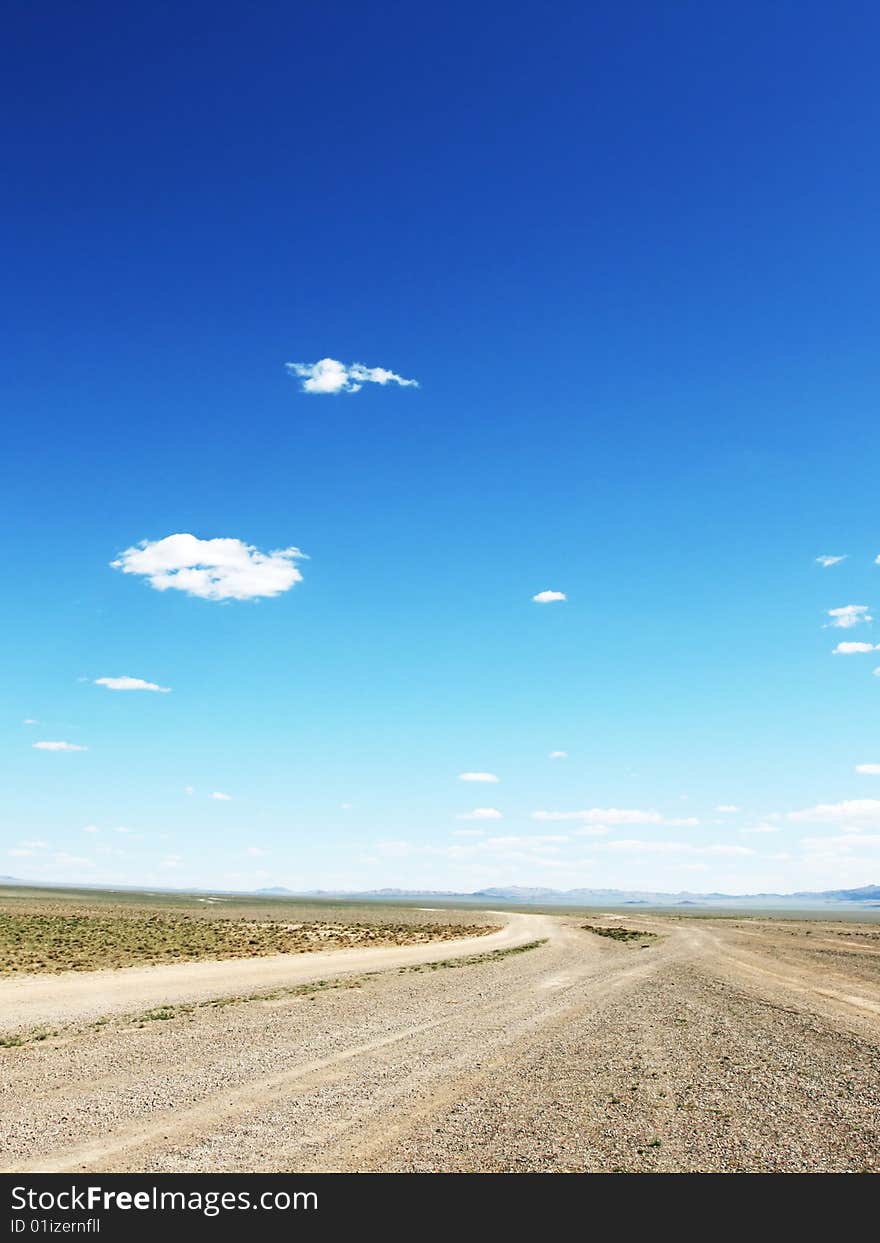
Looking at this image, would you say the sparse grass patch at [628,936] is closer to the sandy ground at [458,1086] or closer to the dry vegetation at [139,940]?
the dry vegetation at [139,940]

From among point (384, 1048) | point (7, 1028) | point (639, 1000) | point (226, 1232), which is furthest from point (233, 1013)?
point (226, 1232)

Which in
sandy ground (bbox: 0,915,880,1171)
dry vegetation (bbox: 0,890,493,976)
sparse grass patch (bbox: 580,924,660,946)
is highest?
sandy ground (bbox: 0,915,880,1171)

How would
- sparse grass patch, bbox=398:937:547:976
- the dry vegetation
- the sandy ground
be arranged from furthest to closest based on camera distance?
the dry vegetation < sparse grass patch, bbox=398:937:547:976 < the sandy ground

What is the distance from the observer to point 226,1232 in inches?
359

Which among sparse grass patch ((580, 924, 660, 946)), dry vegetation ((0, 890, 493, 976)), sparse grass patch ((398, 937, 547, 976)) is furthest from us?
sparse grass patch ((580, 924, 660, 946))

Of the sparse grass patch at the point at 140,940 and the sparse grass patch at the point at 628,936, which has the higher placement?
the sparse grass patch at the point at 140,940

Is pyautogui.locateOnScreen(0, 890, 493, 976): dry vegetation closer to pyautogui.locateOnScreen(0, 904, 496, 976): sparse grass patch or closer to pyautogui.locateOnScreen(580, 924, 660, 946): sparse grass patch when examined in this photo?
pyautogui.locateOnScreen(0, 904, 496, 976): sparse grass patch

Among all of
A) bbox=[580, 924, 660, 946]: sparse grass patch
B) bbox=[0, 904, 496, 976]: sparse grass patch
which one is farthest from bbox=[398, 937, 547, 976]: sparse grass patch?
bbox=[580, 924, 660, 946]: sparse grass patch

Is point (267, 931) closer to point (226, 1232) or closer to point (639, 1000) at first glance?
point (639, 1000)

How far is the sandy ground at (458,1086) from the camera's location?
37.5 feet

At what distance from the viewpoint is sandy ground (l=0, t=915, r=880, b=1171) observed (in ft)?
37.5

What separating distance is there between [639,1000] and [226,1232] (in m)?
23.3

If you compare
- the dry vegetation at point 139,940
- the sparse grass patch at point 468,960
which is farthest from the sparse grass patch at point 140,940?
the sparse grass patch at point 468,960

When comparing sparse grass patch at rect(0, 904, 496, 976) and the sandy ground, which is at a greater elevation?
the sandy ground
